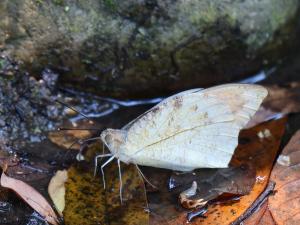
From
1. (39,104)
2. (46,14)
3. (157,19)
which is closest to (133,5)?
(157,19)

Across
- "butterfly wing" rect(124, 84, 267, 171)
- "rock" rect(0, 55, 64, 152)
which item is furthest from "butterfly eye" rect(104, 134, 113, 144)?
"rock" rect(0, 55, 64, 152)

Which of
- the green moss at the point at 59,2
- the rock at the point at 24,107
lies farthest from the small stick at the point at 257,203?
the green moss at the point at 59,2

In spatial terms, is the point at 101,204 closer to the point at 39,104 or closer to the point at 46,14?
the point at 39,104

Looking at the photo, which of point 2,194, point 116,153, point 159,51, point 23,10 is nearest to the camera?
point 2,194

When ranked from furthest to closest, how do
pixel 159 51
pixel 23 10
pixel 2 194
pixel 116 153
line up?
pixel 159 51 → pixel 23 10 → pixel 116 153 → pixel 2 194

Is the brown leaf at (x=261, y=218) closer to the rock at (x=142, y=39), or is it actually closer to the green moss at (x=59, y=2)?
the rock at (x=142, y=39)

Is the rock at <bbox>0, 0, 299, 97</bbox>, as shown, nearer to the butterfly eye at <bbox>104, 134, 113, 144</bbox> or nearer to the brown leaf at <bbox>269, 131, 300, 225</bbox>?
the butterfly eye at <bbox>104, 134, 113, 144</bbox>
